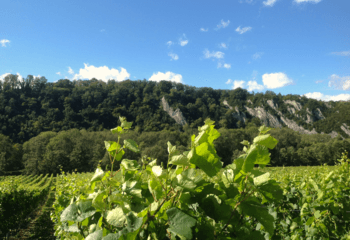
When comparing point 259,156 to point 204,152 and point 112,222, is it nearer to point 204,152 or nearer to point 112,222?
point 204,152

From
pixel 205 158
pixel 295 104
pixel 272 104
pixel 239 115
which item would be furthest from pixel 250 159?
pixel 295 104

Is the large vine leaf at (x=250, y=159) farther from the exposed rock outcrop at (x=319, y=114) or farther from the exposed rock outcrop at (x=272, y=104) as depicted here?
the exposed rock outcrop at (x=272, y=104)

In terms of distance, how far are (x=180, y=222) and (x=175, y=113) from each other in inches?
3801

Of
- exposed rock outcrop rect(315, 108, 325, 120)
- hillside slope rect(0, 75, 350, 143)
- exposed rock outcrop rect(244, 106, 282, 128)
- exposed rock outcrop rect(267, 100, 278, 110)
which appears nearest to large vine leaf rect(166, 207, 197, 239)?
hillside slope rect(0, 75, 350, 143)

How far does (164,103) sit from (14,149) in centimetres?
6097

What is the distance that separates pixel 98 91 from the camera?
308 feet

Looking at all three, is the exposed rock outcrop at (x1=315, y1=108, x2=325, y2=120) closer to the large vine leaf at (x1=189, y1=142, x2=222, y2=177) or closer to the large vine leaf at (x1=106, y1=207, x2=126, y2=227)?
the large vine leaf at (x1=189, y1=142, x2=222, y2=177)

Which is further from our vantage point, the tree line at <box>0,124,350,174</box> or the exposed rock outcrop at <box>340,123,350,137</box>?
the exposed rock outcrop at <box>340,123,350,137</box>

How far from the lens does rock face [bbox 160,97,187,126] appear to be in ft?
310

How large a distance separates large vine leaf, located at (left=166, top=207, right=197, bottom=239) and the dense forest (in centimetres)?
4600

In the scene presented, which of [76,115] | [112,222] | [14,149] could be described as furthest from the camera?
[76,115]

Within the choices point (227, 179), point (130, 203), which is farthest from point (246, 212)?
point (130, 203)

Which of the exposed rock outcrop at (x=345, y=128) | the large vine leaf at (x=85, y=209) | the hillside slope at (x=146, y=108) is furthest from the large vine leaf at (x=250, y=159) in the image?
the exposed rock outcrop at (x=345, y=128)

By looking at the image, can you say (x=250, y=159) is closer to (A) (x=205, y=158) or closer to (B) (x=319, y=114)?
(A) (x=205, y=158)
